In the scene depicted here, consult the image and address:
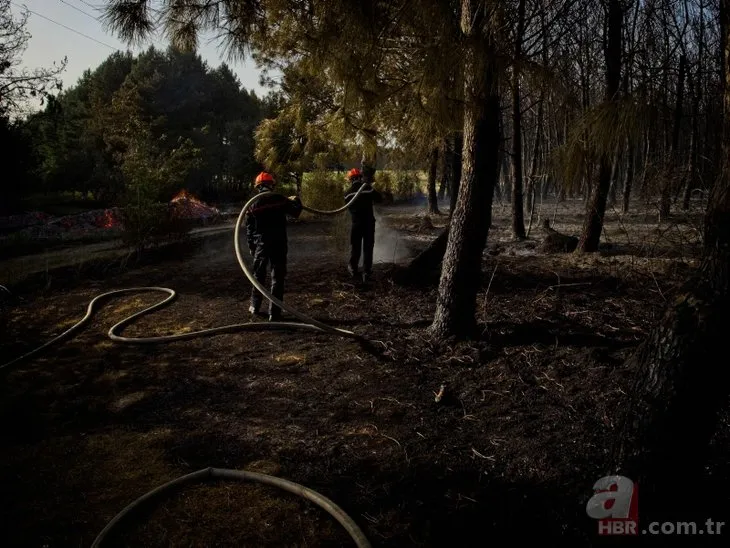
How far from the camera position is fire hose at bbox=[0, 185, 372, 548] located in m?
2.24

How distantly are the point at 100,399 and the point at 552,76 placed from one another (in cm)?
450

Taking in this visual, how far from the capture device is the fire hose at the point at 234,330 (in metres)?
2.24

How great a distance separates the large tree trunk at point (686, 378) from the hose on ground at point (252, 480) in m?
1.30

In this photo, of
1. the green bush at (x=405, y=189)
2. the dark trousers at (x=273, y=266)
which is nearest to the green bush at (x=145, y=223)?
the dark trousers at (x=273, y=266)

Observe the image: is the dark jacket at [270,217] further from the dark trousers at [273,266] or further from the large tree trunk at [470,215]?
the large tree trunk at [470,215]

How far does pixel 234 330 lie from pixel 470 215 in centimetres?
304

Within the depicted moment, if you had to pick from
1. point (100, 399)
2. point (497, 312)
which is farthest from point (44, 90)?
point (497, 312)

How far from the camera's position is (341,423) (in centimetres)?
329

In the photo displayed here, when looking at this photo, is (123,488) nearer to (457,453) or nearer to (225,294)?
(457,453)

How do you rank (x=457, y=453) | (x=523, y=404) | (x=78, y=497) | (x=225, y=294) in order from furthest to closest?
1. (x=225, y=294)
2. (x=523, y=404)
3. (x=457, y=453)
4. (x=78, y=497)

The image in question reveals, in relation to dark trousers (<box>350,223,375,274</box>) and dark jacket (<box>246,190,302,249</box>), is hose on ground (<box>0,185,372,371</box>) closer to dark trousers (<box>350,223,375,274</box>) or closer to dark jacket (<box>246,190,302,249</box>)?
dark jacket (<box>246,190,302,249</box>)

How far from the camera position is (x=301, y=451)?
2.97 m

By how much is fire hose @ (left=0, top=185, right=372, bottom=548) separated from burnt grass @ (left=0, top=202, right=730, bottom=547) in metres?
0.07

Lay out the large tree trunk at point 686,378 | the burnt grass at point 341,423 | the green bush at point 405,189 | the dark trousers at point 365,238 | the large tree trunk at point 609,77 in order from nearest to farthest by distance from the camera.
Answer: the large tree trunk at point 686,378 → the burnt grass at point 341,423 → the dark trousers at point 365,238 → the large tree trunk at point 609,77 → the green bush at point 405,189
